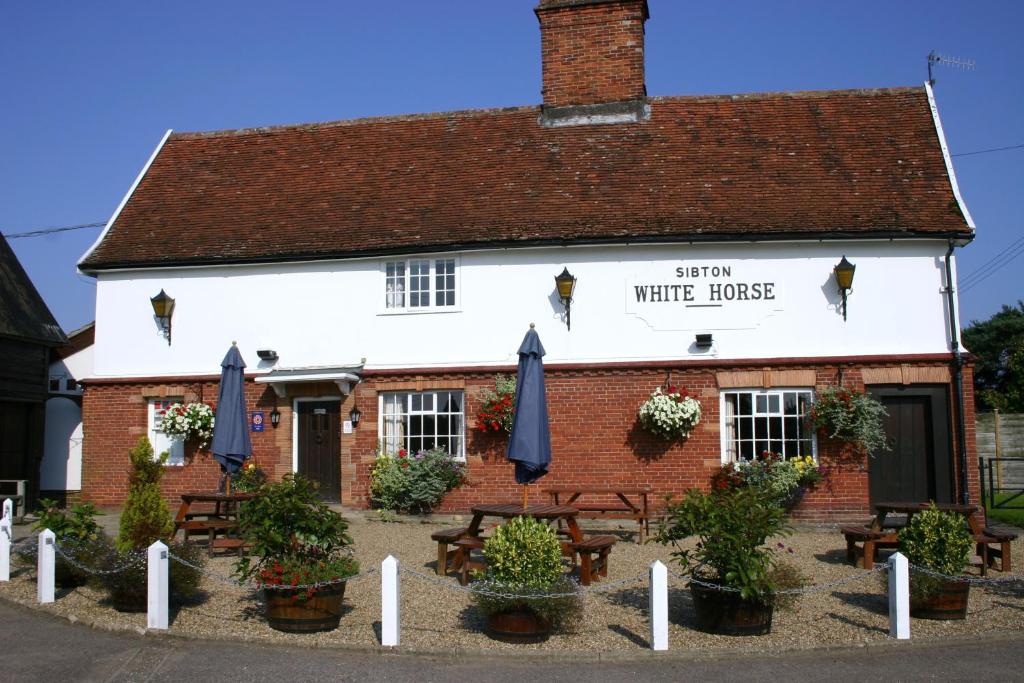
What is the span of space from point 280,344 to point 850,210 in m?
9.92

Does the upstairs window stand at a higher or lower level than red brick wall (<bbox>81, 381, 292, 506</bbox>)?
higher

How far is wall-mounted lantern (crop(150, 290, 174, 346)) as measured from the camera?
17.5 meters

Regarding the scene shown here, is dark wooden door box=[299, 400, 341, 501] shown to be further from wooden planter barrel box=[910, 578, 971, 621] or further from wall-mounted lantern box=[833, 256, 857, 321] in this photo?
wooden planter barrel box=[910, 578, 971, 621]

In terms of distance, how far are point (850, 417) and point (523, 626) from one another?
845 centimetres

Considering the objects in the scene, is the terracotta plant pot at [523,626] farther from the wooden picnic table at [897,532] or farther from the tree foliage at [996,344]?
the tree foliage at [996,344]

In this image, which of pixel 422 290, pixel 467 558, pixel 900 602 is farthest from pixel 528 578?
pixel 422 290

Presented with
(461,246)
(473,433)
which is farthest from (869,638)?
(461,246)

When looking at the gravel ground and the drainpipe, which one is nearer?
the gravel ground

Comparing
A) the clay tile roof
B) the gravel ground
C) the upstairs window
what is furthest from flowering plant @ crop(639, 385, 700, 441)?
the upstairs window

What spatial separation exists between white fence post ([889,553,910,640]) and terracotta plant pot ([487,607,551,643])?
9.87 ft

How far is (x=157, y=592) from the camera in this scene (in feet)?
29.6

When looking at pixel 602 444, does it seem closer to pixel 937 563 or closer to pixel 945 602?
pixel 937 563

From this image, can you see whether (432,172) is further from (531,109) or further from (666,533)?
(666,533)

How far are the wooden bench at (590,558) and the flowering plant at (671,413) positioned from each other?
4.44 metres
